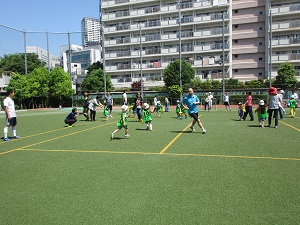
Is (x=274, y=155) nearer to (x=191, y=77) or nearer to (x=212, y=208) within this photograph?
(x=212, y=208)

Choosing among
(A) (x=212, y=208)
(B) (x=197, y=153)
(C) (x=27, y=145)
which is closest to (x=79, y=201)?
(A) (x=212, y=208)

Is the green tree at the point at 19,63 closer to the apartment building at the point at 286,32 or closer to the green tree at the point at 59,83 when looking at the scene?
the green tree at the point at 59,83

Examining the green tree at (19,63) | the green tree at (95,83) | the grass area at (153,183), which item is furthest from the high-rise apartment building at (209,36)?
the grass area at (153,183)

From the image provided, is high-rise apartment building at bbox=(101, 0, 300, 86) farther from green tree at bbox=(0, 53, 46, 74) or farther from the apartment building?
green tree at bbox=(0, 53, 46, 74)

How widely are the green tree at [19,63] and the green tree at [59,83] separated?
31.8 meters

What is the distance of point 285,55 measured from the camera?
47562mm

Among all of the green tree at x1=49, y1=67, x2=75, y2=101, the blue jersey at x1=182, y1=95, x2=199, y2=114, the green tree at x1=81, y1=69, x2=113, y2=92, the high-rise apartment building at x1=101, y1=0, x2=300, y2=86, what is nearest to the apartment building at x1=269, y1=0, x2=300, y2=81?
the high-rise apartment building at x1=101, y1=0, x2=300, y2=86

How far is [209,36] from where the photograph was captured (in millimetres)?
51844

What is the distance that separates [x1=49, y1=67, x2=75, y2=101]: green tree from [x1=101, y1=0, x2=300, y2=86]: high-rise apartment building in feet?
42.2

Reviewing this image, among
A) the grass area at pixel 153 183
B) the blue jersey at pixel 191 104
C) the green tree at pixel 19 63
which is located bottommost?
the grass area at pixel 153 183

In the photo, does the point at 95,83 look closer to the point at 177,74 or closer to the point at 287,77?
the point at 177,74

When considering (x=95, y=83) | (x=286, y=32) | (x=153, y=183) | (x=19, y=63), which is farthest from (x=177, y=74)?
(x=19, y=63)

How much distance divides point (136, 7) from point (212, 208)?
196 feet

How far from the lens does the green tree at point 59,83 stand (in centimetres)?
4484
